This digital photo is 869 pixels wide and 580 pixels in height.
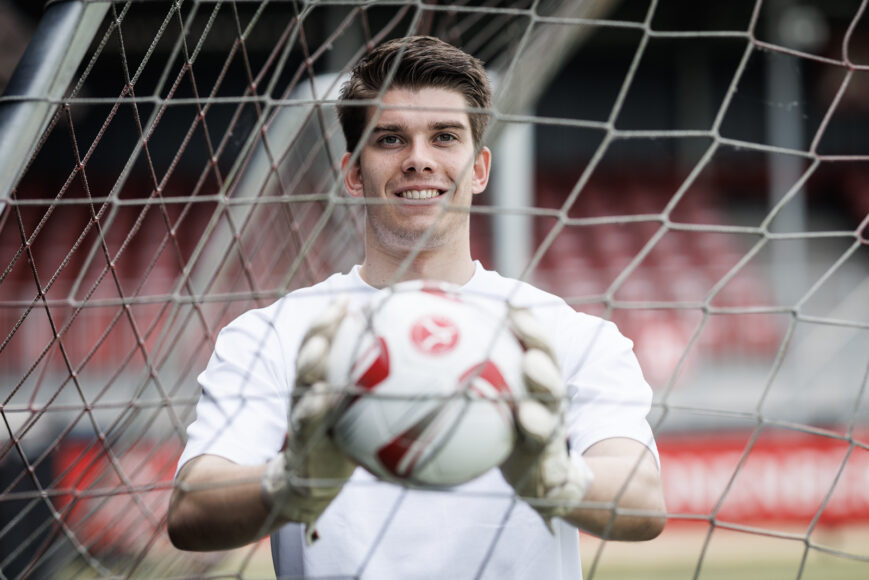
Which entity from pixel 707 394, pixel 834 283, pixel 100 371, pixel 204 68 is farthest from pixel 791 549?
pixel 204 68

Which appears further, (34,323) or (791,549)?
(34,323)

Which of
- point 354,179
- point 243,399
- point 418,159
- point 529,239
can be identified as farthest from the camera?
point 529,239

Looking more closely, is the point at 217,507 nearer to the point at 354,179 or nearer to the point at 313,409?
the point at 313,409

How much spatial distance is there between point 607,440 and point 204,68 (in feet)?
31.5

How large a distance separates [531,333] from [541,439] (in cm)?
13

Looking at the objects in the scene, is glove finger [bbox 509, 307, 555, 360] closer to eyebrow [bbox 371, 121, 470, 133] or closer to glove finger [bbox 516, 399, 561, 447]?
glove finger [bbox 516, 399, 561, 447]

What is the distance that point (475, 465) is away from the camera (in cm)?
117

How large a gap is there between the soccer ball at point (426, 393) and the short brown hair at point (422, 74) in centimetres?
70

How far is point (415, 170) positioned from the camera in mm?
1776

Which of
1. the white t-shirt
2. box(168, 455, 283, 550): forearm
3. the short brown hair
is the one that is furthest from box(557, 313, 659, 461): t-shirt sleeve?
box(168, 455, 283, 550): forearm

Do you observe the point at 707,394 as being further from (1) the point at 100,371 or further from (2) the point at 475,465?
(2) the point at 475,465

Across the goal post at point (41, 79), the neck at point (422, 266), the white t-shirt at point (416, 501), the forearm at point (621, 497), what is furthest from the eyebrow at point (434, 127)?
the forearm at point (621, 497)

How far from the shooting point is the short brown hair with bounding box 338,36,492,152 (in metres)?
1.85

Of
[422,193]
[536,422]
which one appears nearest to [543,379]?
[536,422]
